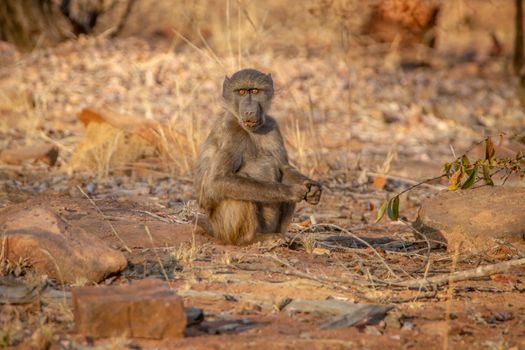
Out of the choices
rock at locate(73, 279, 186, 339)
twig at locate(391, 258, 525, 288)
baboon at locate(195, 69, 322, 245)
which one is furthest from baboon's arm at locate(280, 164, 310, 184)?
rock at locate(73, 279, 186, 339)

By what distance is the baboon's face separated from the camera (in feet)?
19.4

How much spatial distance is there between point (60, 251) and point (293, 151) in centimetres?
542

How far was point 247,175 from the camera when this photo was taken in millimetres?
6016

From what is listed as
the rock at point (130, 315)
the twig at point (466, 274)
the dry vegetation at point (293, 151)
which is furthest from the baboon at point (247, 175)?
the rock at point (130, 315)

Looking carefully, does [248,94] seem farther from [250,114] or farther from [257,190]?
[257,190]

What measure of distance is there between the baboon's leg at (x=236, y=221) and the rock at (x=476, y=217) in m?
1.29

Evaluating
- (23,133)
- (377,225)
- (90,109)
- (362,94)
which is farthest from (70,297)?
(362,94)

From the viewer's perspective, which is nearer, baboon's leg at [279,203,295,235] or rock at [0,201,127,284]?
rock at [0,201,127,284]

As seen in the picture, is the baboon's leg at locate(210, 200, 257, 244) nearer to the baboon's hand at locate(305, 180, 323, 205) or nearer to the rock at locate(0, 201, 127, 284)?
the baboon's hand at locate(305, 180, 323, 205)

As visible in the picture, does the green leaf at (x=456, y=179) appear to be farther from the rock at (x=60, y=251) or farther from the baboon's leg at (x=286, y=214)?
the rock at (x=60, y=251)

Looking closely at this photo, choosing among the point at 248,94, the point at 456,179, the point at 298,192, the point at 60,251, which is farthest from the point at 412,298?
the point at 248,94

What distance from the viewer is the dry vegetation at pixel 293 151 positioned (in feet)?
14.1

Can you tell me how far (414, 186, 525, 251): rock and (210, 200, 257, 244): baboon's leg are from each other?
1.29 meters

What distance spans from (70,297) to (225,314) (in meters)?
0.79
